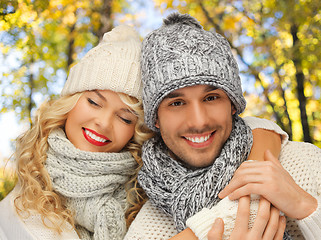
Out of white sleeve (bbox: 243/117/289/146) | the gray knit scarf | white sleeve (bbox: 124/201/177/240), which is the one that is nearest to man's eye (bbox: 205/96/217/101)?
the gray knit scarf

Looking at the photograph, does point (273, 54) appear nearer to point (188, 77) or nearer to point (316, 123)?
point (316, 123)

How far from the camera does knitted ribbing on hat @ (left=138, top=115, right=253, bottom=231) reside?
76.3 inches

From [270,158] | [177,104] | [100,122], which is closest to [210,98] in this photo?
[177,104]

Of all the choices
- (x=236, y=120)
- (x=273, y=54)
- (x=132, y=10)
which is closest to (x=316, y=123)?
(x=273, y=54)

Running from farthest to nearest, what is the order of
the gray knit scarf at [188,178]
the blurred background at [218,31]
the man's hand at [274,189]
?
the blurred background at [218,31]
the gray knit scarf at [188,178]
the man's hand at [274,189]

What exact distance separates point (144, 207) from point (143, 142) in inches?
19.2

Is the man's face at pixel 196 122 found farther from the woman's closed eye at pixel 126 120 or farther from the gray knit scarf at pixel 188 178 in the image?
the woman's closed eye at pixel 126 120

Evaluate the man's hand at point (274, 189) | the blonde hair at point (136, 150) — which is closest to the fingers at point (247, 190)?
the man's hand at point (274, 189)

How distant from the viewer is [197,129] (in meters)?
1.98

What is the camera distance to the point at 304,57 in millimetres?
3953

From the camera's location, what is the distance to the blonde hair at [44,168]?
2248 millimetres

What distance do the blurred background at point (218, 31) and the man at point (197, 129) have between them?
4.03 feet

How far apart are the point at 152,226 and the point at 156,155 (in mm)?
472

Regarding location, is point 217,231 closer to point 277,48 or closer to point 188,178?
point 188,178
